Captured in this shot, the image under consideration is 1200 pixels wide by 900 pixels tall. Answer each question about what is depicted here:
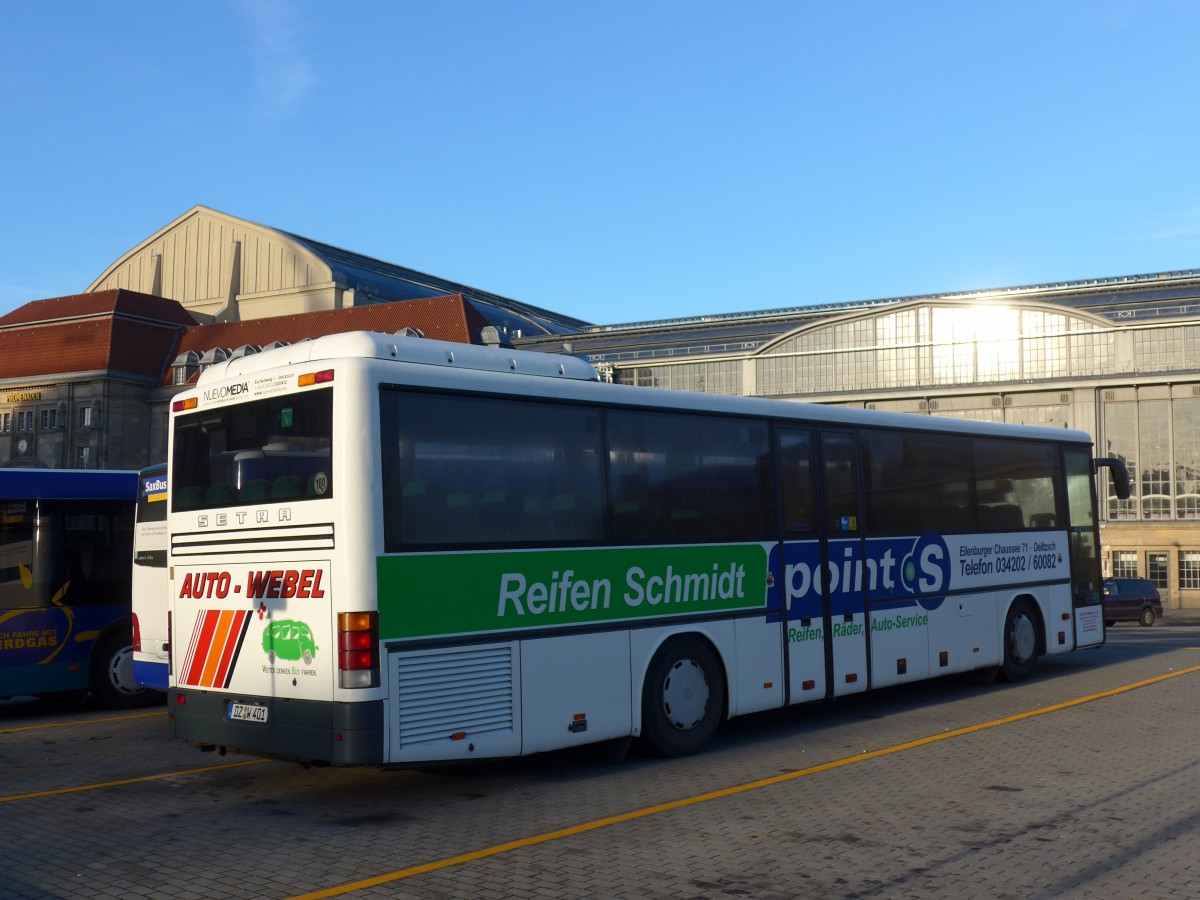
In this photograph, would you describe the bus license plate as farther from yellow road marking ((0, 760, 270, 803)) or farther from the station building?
the station building

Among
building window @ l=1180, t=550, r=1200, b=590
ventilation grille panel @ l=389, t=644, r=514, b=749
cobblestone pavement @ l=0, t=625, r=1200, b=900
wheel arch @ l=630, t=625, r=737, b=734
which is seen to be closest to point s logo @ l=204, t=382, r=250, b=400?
ventilation grille panel @ l=389, t=644, r=514, b=749

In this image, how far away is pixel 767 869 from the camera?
714cm

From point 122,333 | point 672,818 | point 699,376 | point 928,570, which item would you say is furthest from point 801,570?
point 122,333

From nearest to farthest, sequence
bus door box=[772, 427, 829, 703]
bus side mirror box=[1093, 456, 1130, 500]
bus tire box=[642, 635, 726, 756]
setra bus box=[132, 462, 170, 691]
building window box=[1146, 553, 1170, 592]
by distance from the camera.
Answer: bus tire box=[642, 635, 726, 756]
bus door box=[772, 427, 829, 703]
setra bus box=[132, 462, 170, 691]
bus side mirror box=[1093, 456, 1130, 500]
building window box=[1146, 553, 1170, 592]

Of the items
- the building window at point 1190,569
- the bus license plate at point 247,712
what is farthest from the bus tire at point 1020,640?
the building window at point 1190,569

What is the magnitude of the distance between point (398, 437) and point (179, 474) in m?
2.53

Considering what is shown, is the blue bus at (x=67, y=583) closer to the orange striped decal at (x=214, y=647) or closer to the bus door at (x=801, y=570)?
the orange striped decal at (x=214, y=647)

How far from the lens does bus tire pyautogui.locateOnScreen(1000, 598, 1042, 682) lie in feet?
52.4

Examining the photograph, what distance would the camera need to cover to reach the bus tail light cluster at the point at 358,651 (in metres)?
8.57

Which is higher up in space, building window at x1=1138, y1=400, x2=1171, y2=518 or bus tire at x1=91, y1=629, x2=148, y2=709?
building window at x1=1138, y1=400, x2=1171, y2=518

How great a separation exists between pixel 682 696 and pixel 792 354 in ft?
164

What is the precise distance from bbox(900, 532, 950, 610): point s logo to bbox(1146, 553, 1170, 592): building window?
143ft

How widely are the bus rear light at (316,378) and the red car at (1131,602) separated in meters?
36.6

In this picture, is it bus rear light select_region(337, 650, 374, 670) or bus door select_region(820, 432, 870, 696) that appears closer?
bus rear light select_region(337, 650, 374, 670)
